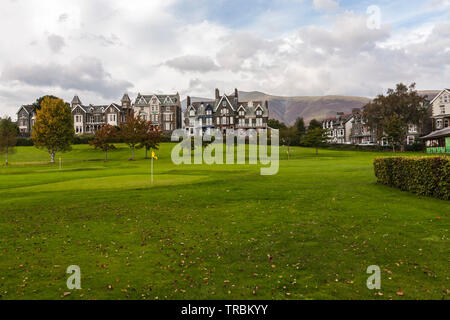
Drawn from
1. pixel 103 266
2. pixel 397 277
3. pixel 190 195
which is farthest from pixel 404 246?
pixel 190 195

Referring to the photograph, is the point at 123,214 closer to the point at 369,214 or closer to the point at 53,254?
the point at 53,254

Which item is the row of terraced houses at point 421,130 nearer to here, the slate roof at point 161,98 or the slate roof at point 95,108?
the slate roof at point 161,98

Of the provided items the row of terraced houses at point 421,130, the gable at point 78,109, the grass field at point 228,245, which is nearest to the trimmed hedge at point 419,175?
the grass field at point 228,245

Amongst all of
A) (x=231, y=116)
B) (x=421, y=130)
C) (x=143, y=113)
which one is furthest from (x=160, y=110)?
(x=421, y=130)

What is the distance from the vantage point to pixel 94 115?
119 metres

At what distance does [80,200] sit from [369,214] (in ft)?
50.9

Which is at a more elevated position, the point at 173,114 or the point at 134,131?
the point at 173,114

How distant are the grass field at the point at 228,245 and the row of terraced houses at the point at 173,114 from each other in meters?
93.1

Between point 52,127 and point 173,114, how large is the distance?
2177 inches

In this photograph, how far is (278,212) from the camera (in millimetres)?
14992

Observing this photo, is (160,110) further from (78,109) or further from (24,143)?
(24,143)

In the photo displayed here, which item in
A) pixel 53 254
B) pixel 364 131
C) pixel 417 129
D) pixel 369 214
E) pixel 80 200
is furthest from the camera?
pixel 364 131

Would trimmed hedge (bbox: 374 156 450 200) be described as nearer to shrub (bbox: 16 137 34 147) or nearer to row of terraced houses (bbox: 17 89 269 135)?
row of terraced houses (bbox: 17 89 269 135)

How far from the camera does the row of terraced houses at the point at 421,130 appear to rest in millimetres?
70062
